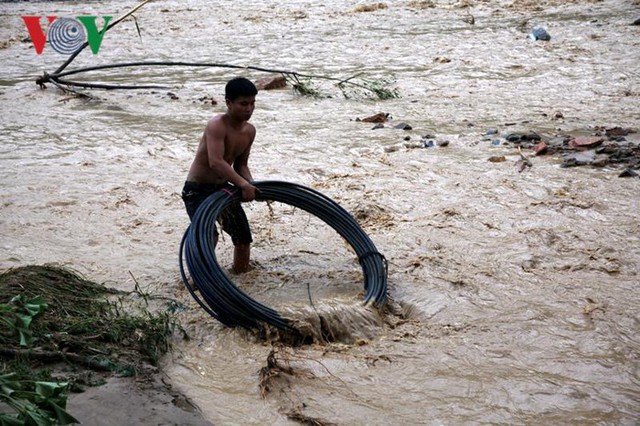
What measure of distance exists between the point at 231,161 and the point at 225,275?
0.87m

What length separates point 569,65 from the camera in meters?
10.9

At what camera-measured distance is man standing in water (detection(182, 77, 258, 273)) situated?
15.0ft

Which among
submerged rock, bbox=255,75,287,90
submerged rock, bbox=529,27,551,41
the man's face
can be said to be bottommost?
submerged rock, bbox=255,75,287,90

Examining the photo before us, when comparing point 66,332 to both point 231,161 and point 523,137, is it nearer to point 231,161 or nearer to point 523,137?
point 231,161

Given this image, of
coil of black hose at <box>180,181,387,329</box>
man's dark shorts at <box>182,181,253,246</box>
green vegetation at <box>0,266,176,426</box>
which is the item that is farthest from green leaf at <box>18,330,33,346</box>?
man's dark shorts at <box>182,181,253,246</box>

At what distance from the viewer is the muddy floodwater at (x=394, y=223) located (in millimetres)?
3896

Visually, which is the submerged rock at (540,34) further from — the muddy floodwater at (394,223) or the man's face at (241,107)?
the man's face at (241,107)

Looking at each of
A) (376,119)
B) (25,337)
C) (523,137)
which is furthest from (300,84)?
(25,337)

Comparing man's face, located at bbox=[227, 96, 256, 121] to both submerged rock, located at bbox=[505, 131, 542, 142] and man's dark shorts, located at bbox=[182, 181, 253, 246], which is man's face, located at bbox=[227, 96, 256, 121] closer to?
man's dark shorts, located at bbox=[182, 181, 253, 246]

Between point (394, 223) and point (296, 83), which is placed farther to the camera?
point (296, 83)

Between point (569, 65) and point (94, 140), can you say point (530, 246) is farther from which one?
point (569, 65)

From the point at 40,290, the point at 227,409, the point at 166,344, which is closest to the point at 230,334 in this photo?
the point at 166,344

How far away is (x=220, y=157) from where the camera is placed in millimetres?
4648

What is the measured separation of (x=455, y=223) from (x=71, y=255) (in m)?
3.07
